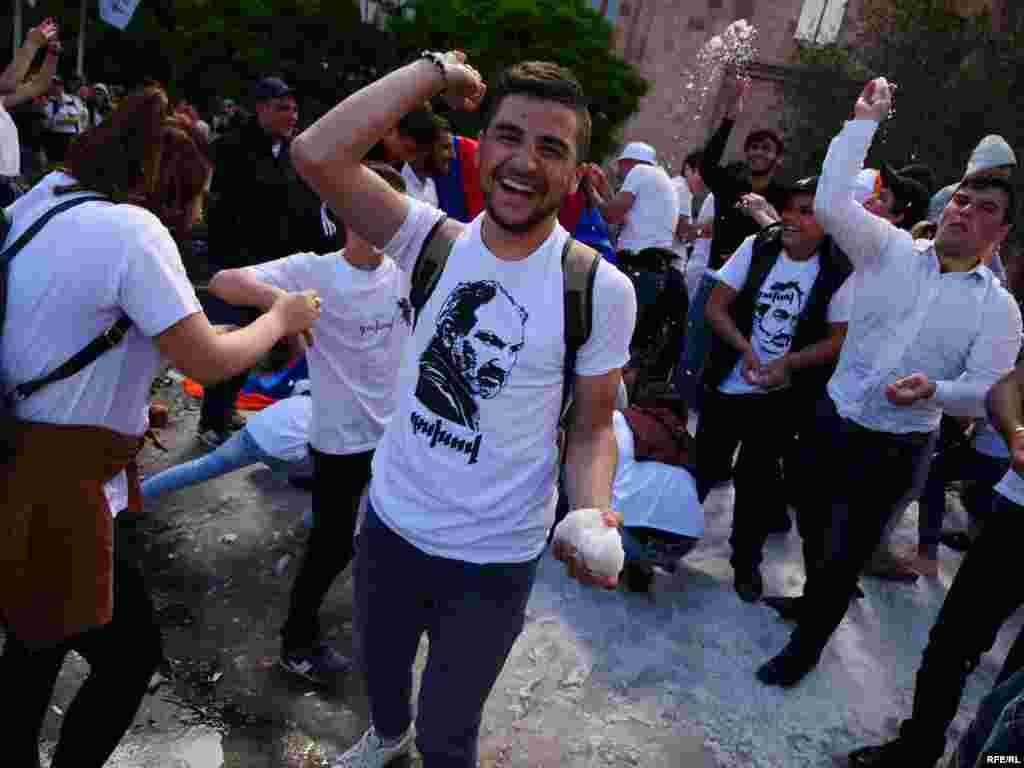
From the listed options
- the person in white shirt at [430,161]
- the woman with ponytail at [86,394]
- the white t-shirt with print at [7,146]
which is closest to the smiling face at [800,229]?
the person in white shirt at [430,161]

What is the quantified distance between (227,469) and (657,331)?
133 inches

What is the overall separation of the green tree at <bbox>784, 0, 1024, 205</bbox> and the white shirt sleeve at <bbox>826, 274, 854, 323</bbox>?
11.1m

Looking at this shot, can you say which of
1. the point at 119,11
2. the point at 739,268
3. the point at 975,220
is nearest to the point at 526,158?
the point at 975,220

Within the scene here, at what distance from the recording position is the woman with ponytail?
1.82 m

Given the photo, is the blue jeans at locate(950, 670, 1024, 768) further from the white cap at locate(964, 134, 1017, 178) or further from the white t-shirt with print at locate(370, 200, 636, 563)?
the white cap at locate(964, 134, 1017, 178)

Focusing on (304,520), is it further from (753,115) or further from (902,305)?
(753,115)

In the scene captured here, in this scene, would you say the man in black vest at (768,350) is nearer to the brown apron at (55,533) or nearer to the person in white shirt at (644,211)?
the person in white shirt at (644,211)

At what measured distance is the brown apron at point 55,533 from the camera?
182cm

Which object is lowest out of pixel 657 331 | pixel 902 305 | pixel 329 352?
pixel 657 331

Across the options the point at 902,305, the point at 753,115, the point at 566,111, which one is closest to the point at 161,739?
the point at 566,111

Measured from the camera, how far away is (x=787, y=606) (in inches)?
155

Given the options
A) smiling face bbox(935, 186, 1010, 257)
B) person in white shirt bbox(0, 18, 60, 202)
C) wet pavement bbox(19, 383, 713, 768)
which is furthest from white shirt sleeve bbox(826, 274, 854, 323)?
person in white shirt bbox(0, 18, 60, 202)

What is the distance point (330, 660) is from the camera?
3041mm

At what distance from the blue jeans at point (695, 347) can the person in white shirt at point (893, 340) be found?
1642 millimetres
